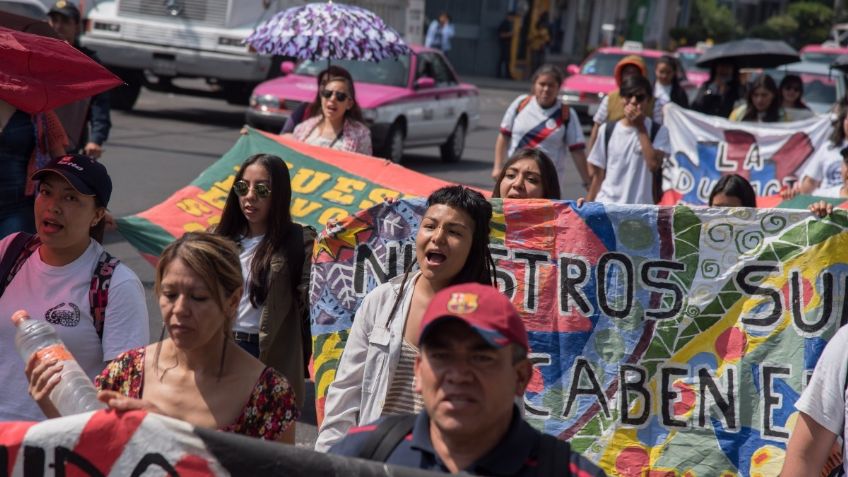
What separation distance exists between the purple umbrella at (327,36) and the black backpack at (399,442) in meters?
7.95

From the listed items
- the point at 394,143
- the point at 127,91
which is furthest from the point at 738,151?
the point at 127,91

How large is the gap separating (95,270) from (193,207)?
12.3 feet

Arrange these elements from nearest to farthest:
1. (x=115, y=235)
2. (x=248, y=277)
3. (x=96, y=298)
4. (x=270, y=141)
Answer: (x=96, y=298), (x=248, y=277), (x=270, y=141), (x=115, y=235)

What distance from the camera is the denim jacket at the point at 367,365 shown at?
14.7 feet

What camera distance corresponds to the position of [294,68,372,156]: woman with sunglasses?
897cm

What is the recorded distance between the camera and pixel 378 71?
17734 millimetres

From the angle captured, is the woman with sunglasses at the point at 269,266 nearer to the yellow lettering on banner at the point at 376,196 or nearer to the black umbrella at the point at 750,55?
the yellow lettering on banner at the point at 376,196

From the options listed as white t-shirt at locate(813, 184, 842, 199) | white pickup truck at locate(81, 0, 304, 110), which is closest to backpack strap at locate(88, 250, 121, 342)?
white t-shirt at locate(813, 184, 842, 199)

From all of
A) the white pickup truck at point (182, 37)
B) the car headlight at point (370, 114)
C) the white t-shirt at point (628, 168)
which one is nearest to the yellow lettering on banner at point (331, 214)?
the white t-shirt at point (628, 168)

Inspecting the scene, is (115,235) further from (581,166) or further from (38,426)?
(38,426)

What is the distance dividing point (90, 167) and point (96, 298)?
0.48 meters

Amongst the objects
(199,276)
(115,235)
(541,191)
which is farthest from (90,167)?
(115,235)

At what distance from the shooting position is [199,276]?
3787mm

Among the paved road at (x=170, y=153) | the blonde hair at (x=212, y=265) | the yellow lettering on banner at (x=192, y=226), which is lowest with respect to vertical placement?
the paved road at (x=170, y=153)
